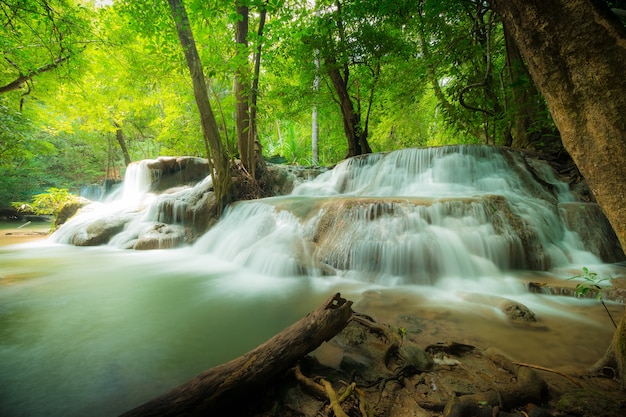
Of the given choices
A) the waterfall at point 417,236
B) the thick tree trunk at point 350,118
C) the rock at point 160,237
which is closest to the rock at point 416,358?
the waterfall at point 417,236

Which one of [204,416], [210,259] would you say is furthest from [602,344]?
[210,259]

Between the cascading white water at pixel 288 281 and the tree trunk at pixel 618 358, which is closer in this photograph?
the tree trunk at pixel 618 358

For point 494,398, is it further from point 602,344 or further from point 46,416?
point 46,416

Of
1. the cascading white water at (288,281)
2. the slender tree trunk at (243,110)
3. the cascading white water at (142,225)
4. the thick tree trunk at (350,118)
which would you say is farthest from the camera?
the thick tree trunk at (350,118)

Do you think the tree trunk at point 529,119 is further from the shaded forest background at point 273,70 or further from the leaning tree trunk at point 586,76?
the leaning tree trunk at point 586,76

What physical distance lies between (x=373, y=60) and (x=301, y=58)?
2535mm

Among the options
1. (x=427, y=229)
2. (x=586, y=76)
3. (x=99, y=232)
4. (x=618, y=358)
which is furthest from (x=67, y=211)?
(x=618, y=358)

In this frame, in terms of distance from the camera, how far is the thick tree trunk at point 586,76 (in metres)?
1.22

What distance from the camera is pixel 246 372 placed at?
1351mm

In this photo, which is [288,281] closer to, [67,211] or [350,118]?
[350,118]

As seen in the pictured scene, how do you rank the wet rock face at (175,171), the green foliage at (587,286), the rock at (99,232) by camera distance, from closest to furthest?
the green foliage at (587,286) → the rock at (99,232) → the wet rock face at (175,171)

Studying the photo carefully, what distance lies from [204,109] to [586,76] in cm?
743

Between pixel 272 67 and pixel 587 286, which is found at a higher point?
pixel 272 67

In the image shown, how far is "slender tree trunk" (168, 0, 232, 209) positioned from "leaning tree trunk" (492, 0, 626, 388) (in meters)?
6.88
